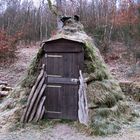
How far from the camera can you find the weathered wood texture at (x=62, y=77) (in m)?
9.26

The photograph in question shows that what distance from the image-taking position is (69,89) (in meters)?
9.28

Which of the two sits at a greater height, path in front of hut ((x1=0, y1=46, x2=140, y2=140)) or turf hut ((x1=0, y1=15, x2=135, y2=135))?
turf hut ((x1=0, y1=15, x2=135, y2=135))

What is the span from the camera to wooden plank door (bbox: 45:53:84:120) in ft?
30.4

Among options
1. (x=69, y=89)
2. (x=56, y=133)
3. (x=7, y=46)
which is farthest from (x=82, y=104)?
(x=7, y=46)

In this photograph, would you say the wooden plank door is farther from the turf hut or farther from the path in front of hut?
the path in front of hut

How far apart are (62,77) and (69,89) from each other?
384 millimetres

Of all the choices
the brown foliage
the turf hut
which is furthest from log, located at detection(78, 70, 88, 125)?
the brown foliage

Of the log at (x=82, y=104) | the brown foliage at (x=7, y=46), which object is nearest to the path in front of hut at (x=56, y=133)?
the log at (x=82, y=104)

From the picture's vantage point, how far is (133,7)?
69.7 ft

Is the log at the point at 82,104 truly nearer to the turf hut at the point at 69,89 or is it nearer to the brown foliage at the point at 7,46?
the turf hut at the point at 69,89

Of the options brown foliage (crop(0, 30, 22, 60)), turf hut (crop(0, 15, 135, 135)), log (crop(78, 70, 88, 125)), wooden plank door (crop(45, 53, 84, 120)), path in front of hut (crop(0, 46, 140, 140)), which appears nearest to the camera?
path in front of hut (crop(0, 46, 140, 140))

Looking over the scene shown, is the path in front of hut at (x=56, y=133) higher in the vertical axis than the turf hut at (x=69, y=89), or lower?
lower

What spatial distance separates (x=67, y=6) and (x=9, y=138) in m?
20.8

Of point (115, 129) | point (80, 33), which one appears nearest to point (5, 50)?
point (80, 33)
